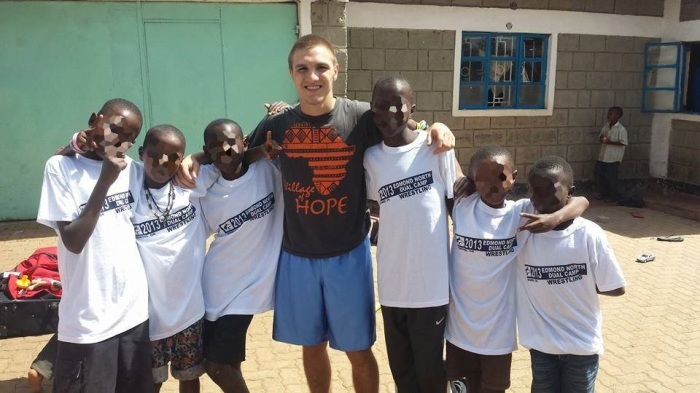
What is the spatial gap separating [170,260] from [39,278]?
4.54 feet

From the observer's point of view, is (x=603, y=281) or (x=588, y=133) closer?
(x=603, y=281)

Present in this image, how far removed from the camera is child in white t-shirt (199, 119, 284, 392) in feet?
8.12

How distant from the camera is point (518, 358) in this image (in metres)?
3.63

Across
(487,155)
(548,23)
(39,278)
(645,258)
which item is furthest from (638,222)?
(39,278)

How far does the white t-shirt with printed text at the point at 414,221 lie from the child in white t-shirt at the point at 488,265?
0.08m

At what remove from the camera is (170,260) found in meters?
2.32

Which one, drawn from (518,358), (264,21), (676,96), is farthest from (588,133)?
(518,358)

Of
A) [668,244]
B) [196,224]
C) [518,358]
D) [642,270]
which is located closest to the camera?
[196,224]

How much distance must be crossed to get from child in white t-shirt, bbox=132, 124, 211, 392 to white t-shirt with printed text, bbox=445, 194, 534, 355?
112 centimetres

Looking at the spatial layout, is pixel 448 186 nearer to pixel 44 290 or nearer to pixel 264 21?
pixel 44 290

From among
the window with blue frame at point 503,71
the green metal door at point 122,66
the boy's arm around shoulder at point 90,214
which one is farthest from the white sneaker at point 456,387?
the window with blue frame at point 503,71

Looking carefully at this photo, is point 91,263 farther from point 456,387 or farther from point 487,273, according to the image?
point 456,387

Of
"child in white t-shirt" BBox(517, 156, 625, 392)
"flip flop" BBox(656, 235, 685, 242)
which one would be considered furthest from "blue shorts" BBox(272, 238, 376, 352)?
"flip flop" BBox(656, 235, 685, 242)

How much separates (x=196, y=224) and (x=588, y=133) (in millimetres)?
8133
